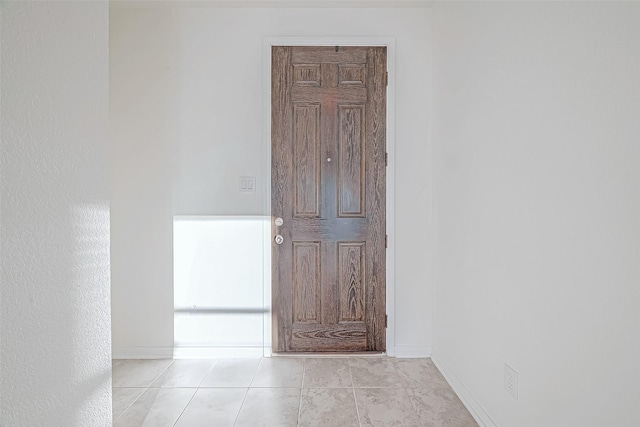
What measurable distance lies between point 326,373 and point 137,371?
4.18 ft

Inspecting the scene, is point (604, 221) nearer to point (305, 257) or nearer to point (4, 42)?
point (4, 42)

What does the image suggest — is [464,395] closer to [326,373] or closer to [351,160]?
[326,373]

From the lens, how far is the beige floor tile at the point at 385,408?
200 cm

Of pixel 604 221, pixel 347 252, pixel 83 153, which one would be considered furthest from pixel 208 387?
pixel 604 221

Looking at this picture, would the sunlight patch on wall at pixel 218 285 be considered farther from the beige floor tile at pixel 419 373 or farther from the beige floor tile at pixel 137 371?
the beige floor tile at pixel 419 373

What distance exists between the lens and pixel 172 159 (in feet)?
9.32

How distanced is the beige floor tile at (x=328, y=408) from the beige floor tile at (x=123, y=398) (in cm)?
98

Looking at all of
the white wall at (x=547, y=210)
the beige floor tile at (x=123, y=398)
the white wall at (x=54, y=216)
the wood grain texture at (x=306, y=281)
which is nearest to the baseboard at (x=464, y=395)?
the white wall at (x=547, y=210)

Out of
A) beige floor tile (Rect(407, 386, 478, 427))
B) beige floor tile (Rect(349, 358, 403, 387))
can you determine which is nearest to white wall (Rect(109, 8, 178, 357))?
beige floor tile (Rect(349, 358, 403, 387))

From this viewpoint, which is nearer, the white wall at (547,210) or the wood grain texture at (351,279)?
the white wall at (547,210)

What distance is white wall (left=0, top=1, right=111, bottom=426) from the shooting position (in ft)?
2.62

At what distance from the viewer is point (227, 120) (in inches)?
112

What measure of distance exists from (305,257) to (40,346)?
2.06 metres

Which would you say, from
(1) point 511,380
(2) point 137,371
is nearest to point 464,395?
(1) point 511,380
